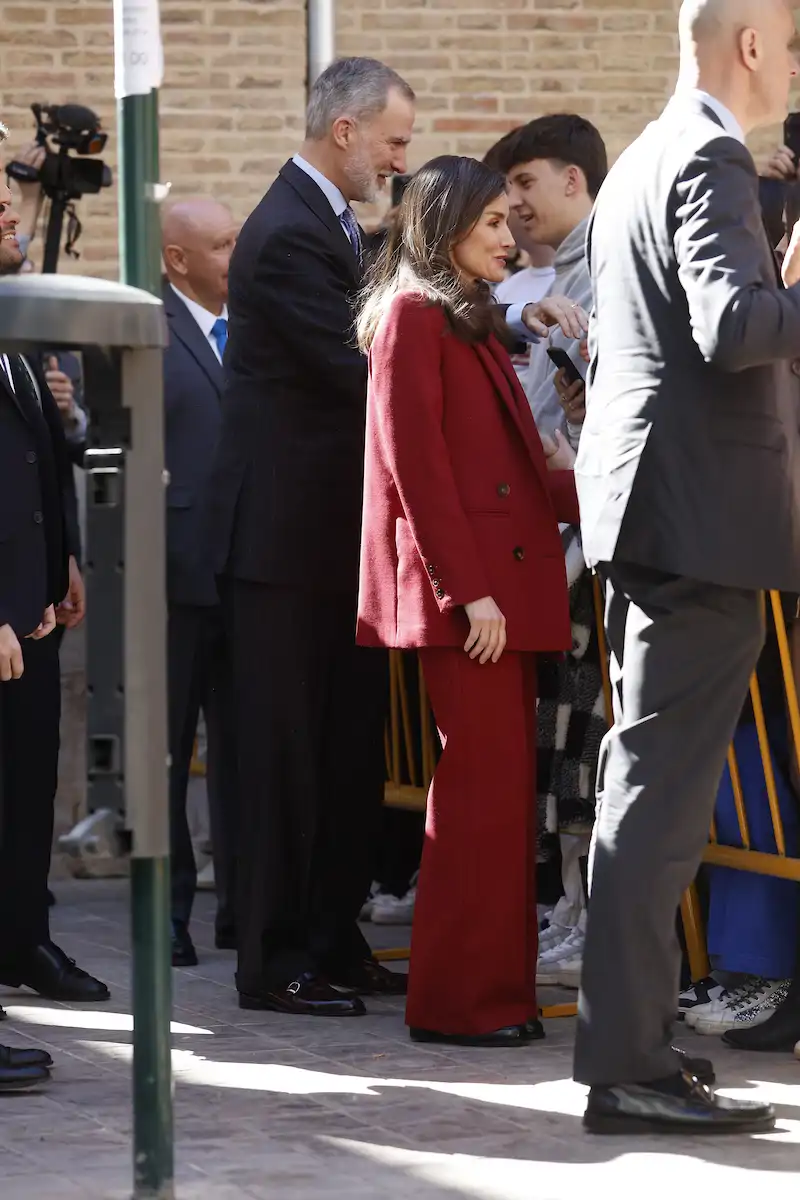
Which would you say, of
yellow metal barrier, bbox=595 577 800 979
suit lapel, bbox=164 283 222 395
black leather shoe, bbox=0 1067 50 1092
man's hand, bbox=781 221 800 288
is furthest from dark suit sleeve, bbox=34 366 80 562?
man's hand, bbox=781 221 800 288

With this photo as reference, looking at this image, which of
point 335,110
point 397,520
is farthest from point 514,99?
point 397,520

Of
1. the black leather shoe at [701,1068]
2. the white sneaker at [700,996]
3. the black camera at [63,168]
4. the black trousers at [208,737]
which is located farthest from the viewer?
the black camera at [63,168]

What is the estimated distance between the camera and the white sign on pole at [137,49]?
335 centimetres

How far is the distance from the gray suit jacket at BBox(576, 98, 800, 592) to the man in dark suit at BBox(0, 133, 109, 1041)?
1.57m

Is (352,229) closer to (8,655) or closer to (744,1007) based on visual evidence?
(8,655)

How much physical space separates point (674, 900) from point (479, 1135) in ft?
1.79

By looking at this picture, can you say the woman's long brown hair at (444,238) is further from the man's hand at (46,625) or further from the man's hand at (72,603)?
the man's hand at (72,603)

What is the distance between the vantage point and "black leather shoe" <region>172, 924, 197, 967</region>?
232 inches

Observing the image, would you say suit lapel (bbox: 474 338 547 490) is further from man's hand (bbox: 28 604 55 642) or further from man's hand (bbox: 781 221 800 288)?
man's hand (bbox: 28 604 55 642)

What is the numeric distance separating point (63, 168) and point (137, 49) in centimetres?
429

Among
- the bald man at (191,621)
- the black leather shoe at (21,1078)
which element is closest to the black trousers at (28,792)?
the bald man at (191,621)

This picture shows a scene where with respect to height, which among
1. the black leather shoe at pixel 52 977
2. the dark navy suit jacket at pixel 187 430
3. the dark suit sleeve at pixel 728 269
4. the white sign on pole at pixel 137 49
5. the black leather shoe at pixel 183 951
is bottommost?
the black leather shoe at pixel 183 951

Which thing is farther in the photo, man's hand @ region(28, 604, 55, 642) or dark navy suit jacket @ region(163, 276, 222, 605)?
dark navy suit jacket @ region(163, 276, 222, 605)

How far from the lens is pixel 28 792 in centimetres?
548
